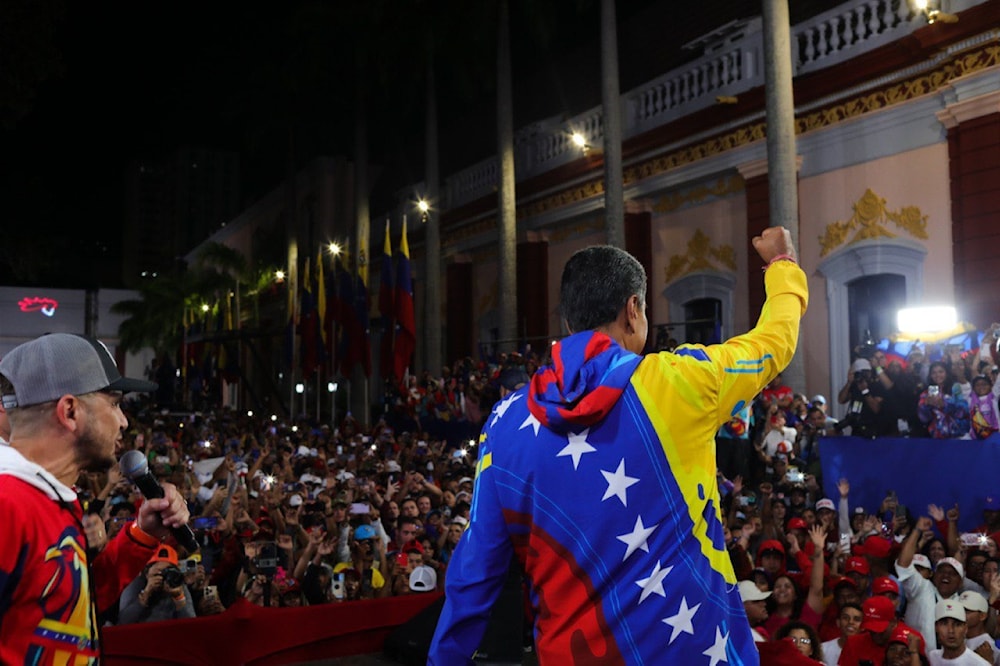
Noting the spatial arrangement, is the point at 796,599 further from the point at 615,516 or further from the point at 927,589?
the point at 615,516

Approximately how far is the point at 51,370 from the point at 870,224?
14.4m

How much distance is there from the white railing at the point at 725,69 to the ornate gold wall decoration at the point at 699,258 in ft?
8.11

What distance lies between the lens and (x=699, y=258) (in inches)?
723

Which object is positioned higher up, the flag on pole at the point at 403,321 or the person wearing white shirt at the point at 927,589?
the flag on pole at the point at 403,321

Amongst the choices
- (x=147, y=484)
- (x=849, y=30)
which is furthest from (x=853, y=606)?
(x=849, y=30)

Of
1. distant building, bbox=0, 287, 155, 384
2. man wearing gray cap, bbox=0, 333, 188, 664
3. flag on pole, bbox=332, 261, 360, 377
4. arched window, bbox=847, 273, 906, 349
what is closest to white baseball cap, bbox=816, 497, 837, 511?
arched window, bbox=847, 273, 906, 349

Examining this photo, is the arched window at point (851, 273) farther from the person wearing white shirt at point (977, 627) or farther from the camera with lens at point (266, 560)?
the camera with lens at point (266, 560)

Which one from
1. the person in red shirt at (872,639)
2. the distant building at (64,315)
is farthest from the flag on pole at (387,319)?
the distant building at (64,315)

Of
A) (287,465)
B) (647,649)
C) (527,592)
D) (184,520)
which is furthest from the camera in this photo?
(287,465)

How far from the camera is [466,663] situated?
230 cm

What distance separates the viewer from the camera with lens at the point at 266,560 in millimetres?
7145

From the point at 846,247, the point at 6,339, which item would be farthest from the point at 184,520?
the point at 6,339

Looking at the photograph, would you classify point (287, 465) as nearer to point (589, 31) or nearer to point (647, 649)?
point (647, 649)

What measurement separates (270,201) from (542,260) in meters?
24.6
